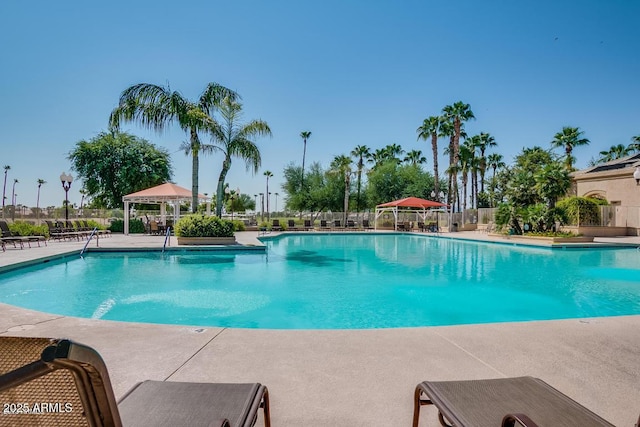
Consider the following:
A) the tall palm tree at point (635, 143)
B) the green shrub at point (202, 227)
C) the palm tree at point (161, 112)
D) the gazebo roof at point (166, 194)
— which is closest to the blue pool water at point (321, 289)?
the green shrub at point (202, 227)

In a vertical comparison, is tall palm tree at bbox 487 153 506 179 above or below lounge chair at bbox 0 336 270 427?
above

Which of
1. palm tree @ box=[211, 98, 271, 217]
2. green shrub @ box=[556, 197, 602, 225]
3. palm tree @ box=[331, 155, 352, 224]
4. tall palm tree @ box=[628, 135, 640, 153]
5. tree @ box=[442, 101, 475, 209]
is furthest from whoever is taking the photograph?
tall palm tree @ box=[628, 135, 640, 153]

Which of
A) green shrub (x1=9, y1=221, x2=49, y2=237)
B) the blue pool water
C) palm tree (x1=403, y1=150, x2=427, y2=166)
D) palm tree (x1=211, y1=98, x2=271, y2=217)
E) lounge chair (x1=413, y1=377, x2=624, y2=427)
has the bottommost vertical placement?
the blue pool water

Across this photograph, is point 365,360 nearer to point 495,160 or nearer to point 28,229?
point 28,229

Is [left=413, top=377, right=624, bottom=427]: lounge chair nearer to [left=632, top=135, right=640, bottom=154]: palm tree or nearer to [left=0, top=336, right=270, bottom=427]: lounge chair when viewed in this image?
[left=0, top=336, right=270, bottom=427]: lounge chair

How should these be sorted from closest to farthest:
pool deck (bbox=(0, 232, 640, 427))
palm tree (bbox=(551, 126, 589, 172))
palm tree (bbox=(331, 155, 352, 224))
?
pool deck (bbox=(0, 232, 640, 427))
palm tree (bbox=(551, 126, 589, 172))
palm tree (bbox=(331, 155, 352, 224))

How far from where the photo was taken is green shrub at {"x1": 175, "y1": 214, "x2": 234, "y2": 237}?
14.2 m

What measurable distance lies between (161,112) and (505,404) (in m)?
15.1

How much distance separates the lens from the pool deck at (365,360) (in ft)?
7.59

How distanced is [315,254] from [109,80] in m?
10.2

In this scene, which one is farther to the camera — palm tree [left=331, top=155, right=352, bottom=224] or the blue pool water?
palm tree [left=331, top=155, right=352, bottom=224]

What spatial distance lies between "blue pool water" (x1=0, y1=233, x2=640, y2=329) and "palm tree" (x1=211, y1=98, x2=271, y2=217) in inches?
163

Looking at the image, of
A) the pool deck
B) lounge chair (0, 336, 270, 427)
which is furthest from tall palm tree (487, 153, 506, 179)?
lounge chair (0, 336, 270, 427)

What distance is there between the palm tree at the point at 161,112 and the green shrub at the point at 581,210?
18668mm
